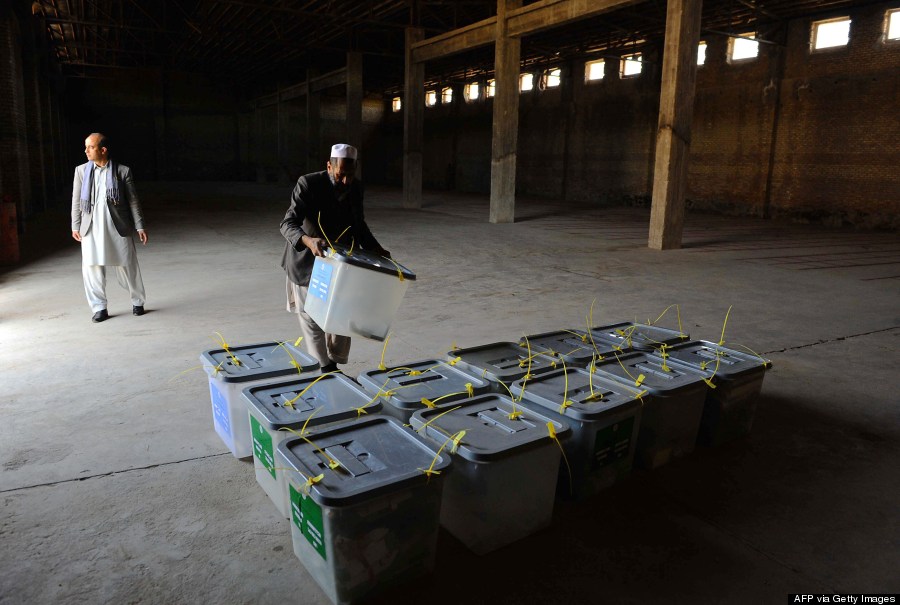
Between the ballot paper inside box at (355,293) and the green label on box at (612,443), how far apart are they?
3.87 feet

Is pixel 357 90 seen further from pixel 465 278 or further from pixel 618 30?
pixel 465 278

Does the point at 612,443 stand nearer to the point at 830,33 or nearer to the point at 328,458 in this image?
the point at 328,458

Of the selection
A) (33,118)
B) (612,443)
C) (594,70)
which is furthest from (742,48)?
(33,118)

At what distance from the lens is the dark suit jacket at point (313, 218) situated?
3.68 m

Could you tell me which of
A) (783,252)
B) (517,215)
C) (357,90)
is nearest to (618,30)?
(517,215)

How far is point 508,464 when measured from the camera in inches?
89.0

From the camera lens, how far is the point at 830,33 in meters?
15.5

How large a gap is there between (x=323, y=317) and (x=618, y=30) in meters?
18.0

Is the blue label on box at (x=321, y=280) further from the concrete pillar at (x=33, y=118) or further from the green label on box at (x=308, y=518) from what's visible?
the concrete pillar at (x=33, y=118)

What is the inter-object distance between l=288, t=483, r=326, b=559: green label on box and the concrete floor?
0.20 meters

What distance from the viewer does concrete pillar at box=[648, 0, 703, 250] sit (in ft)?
33.1

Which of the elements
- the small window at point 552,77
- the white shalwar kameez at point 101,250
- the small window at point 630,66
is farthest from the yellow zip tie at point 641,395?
the small window at point 552,77

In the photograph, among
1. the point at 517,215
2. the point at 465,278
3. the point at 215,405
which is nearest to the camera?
the point at 215,405

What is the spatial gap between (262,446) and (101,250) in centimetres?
370
